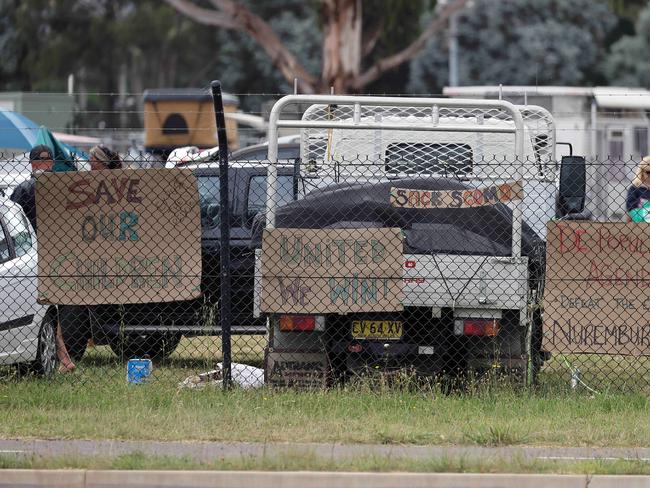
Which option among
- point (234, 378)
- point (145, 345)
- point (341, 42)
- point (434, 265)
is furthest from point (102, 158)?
point (341, 42)

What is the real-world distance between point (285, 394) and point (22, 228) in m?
3.05

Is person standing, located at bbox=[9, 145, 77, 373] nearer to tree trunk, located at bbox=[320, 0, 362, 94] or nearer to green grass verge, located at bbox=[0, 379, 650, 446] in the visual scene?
green grass verge, located at bbox=[0, 379, 650, 446]

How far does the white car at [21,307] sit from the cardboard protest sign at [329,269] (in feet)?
6.77

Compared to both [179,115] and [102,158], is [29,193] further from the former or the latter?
[179,115]

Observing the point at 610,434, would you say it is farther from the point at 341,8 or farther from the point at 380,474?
the point at 341,8

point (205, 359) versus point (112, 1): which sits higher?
point (112, 1)

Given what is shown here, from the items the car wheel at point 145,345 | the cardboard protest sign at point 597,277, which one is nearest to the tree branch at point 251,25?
the car wheel at point 145,345

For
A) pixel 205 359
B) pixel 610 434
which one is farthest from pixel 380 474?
pixel 205 359

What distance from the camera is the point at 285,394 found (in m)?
9.41

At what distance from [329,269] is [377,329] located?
23.1 inches

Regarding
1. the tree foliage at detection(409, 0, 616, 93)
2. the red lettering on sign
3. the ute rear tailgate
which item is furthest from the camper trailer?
the tree foliage at detection(409, 0, 616, 93)

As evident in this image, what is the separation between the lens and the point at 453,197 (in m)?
9.42

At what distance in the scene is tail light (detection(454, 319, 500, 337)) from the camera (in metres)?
9.42

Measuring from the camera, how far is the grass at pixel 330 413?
26.6ft
